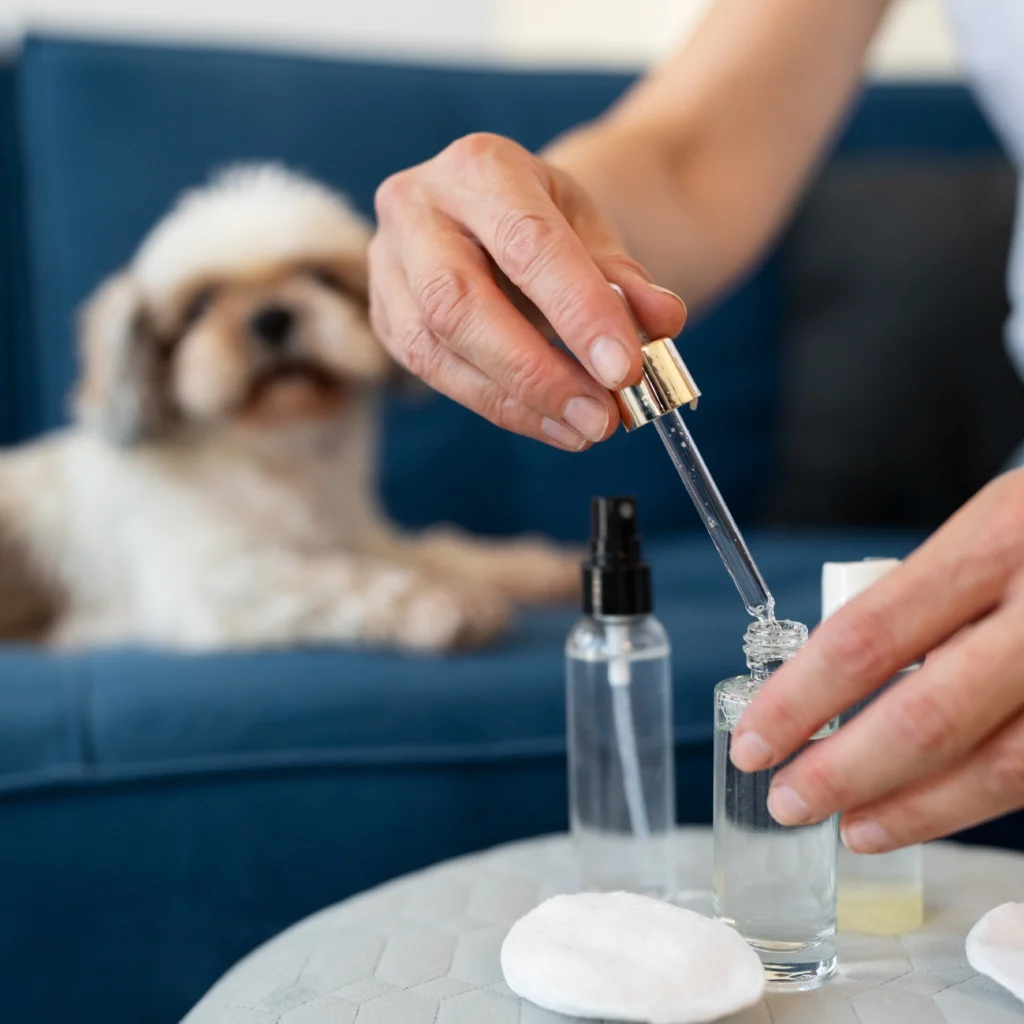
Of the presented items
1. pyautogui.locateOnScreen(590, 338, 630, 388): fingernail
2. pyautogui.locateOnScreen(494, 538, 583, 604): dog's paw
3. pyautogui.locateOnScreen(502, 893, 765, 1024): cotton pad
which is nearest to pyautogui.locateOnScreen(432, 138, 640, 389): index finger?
pyautogui.locateOnScreen(590, 338, 630, 388): fingernail

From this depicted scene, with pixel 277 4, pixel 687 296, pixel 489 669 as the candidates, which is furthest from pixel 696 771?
pixel 277 4

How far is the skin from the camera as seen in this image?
0.50m

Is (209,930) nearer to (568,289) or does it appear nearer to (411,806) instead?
(411,806)

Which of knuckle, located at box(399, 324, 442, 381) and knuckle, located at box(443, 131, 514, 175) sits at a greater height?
knuckle, located at box(443, 131, 514, 175)

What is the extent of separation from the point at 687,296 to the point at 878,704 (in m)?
0.65

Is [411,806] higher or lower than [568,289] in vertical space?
lower

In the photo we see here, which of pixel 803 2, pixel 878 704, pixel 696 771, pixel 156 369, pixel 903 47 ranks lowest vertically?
pixel 696 771

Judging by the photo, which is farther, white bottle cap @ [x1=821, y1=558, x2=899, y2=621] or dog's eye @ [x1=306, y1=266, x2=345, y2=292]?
dog's eye @ [x1=306, y1=266, x2=345, y2=292]

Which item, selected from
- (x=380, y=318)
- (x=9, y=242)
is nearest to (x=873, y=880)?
(x=380, y=318)

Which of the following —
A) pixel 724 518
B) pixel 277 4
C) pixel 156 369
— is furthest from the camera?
pixel 277 4

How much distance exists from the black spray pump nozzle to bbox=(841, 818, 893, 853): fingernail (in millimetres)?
198

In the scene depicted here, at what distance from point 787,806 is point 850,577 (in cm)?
15

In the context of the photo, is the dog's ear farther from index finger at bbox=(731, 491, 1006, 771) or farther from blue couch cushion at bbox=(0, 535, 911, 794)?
index finger at bbox=(731, 491, 1006, 771)

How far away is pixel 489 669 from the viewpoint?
1.23 m
